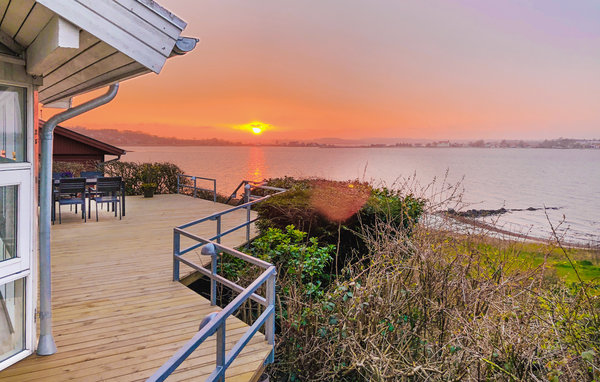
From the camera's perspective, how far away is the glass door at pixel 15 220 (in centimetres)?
275

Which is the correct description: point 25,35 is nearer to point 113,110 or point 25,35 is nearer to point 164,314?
point 164,314

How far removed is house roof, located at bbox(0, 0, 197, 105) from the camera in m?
2.09

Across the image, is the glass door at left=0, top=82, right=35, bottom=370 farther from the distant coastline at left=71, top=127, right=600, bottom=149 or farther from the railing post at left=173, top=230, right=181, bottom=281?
the distant coastline at left=71, top=127, right=600, bottom=149

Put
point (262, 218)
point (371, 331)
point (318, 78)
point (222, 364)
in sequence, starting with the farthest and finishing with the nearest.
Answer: point (318, 78) < point (262, 218) < point (371, 331) < point (222, 364)

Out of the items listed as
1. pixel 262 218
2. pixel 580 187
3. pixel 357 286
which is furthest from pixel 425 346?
pixel 580 187

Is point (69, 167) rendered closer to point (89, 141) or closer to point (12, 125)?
point (89, 141)

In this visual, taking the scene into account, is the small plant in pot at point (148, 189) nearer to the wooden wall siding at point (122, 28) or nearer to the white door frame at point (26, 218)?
the white door frame at point (26, 218)

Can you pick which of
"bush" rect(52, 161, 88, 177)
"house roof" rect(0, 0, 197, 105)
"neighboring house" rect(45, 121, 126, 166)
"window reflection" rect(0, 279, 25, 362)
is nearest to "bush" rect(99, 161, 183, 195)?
"bush" rect(52, 161, 88, 177)

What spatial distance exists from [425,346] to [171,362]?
2.64 metres

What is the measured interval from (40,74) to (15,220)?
1091 mm

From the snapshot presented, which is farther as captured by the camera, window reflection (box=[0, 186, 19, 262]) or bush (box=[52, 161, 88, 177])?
bush (box=[52, 161, 88, 177])

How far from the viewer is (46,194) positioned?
303 centimetres

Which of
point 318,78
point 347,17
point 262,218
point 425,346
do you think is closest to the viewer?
point 425,346

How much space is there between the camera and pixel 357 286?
4070 mm
